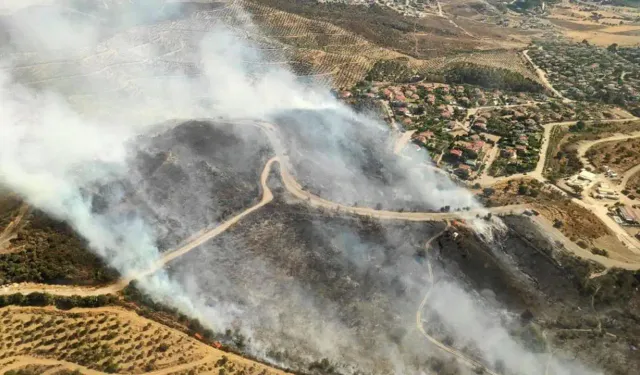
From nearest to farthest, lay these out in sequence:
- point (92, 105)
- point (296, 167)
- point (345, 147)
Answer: point (296, 167) → point (345, 147) → point (92, 105)

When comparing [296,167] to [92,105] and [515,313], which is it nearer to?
[515,313]

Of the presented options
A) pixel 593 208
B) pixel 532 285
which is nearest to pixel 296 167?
pixel 532 285

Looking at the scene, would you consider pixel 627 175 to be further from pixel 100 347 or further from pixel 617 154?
pixel 100 347

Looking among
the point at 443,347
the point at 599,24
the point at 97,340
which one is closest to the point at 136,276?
the point at 97,340

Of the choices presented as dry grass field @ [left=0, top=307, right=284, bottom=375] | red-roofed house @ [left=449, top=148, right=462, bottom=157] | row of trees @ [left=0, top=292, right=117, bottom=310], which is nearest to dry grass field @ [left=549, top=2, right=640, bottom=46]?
red-roofed house @ [left=449, top=148, right=462, bottom=157]

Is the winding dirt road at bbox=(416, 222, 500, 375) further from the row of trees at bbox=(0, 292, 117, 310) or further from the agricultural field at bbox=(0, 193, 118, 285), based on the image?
the agricultural field at bbox=(0, 193, 118, 285)
